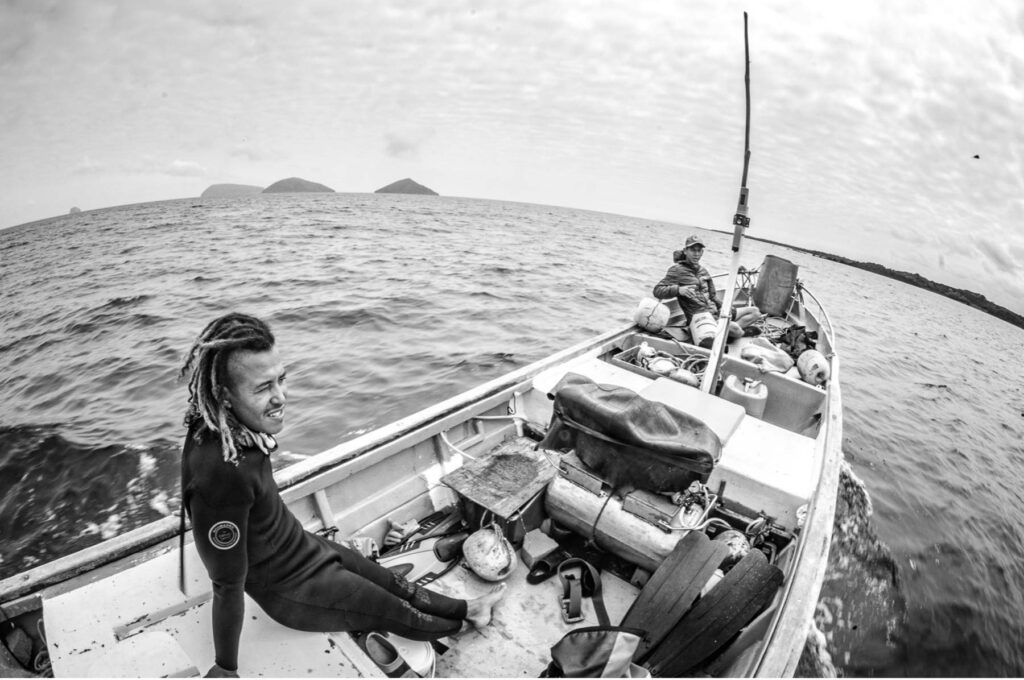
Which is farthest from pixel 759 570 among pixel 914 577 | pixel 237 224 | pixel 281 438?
pixel 237 224

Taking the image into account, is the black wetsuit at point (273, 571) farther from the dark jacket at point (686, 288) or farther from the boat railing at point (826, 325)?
the boat railing at point (826, 325)

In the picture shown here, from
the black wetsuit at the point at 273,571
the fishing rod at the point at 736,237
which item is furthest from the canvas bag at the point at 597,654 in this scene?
the fishing rod at the point at 736,237

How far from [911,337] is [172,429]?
38.9m

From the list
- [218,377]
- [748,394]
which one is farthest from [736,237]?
[218,377]

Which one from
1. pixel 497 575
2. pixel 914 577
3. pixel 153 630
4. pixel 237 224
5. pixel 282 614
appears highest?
pixel 282 614

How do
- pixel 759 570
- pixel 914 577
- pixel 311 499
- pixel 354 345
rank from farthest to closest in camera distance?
pixel 354 345
pixel 914 577
pixel 311 499
pixel 759 570

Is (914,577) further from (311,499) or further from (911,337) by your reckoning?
(911,337)

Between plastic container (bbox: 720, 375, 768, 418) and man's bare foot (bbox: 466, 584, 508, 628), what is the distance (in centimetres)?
402

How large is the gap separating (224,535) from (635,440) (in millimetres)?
2634

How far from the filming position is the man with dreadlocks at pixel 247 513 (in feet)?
6.36

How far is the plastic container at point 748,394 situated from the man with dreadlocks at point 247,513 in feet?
15.7

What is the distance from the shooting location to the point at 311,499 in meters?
3.64

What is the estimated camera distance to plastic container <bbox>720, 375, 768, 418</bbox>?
224 inches

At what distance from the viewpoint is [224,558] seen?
6.41 ft
